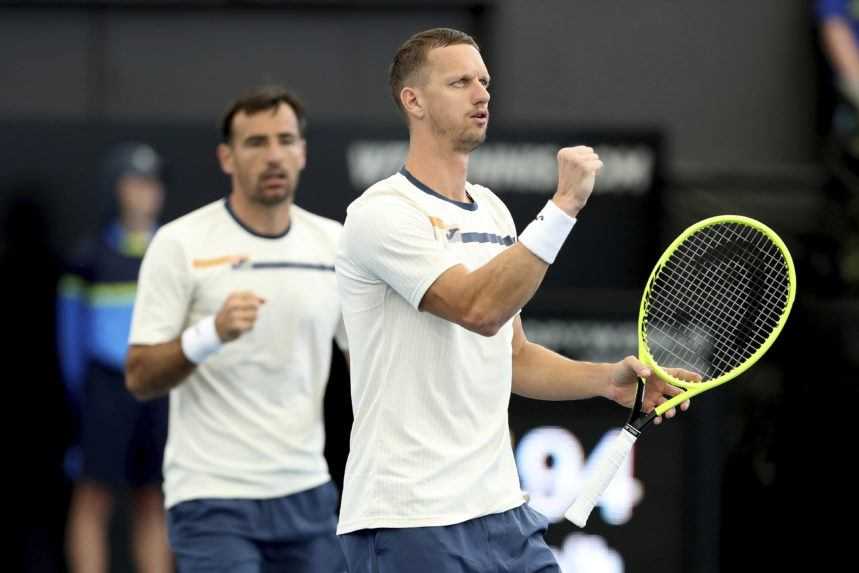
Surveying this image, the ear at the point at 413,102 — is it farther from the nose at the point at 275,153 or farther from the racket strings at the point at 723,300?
the nose at the point at 275,153

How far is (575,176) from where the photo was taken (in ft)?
14.1

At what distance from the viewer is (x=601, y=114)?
447 inches

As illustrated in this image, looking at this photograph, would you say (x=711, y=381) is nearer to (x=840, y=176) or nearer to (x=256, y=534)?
(x=256, y=534)

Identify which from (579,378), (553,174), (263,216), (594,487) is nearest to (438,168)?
(579,378)

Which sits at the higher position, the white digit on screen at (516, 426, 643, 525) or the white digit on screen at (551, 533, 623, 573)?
the white digit on screen at (516, 426, 643, 525)

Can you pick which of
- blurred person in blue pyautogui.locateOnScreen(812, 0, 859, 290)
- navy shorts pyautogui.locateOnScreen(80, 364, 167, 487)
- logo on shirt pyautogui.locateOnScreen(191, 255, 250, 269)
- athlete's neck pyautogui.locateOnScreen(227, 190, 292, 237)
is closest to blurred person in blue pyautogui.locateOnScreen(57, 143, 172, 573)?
navy shorts pyautogui.locateOnScreen(80, 364, 167, 487)

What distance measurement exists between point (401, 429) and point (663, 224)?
15.4 ft

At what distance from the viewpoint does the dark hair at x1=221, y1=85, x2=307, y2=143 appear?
6.42 metres

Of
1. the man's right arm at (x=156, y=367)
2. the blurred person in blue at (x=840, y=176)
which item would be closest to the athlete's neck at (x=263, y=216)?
the man's right arm at (x=156, y=367)

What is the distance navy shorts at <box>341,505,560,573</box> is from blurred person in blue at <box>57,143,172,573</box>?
3.85 metres

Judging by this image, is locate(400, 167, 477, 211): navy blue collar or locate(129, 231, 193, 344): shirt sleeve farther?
locate(129, 231, 193, 344): shirt sleeve

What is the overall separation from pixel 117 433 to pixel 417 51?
13.2 feet

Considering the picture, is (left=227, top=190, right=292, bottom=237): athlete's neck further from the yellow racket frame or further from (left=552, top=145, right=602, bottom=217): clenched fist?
(left=552, top=145, right=602, bottom=217): clenched fist

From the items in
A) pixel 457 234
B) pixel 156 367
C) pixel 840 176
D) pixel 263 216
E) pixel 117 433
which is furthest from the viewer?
pixel 840 176
